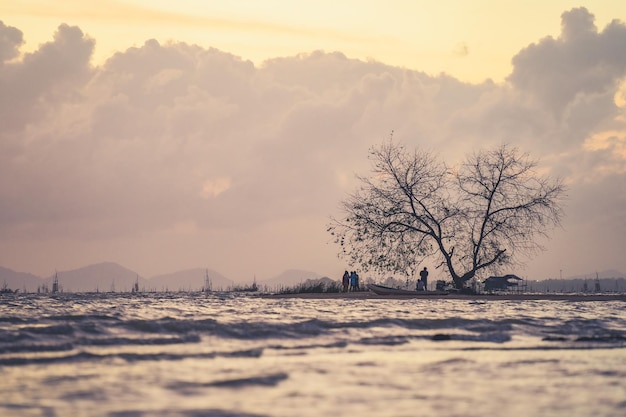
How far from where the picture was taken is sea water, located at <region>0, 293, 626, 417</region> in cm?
887

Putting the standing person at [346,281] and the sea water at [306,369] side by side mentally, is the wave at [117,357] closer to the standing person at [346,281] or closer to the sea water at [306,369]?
the sea water at [306,369]

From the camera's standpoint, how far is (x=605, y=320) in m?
22.8

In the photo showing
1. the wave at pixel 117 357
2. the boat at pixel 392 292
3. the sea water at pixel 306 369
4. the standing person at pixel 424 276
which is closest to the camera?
the sea water at pixel 306 369

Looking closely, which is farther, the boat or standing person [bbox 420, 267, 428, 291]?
standing person [bbox 420, 267, 428, 291]


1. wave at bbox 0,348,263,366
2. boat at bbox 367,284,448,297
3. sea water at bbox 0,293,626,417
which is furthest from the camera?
boat at bbox 367,284,448,297

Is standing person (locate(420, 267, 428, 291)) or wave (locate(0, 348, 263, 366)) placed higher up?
standing person (locate(420, 267, 428, 291))

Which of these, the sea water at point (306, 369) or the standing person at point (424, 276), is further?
the standing person at point (424, 276)

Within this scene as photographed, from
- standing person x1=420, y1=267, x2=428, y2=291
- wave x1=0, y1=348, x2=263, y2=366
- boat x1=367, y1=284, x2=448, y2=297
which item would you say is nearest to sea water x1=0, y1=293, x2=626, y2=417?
wave x1=0, y1=348, x2=263, y2=366

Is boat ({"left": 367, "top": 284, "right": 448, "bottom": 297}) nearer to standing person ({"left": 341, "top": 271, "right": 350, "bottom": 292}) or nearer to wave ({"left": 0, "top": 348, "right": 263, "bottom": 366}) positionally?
standing person ({"left": 341, "top": 271, "right": 350, "bottom": 292})


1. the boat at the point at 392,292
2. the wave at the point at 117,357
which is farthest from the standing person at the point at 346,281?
the wave at the point at 117,357

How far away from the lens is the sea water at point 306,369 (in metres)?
8.87

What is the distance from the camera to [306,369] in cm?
1177

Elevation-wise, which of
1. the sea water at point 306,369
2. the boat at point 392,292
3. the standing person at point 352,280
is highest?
the standing person at point 352,280

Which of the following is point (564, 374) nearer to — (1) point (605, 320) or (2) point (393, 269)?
(1) point (605, 320)
